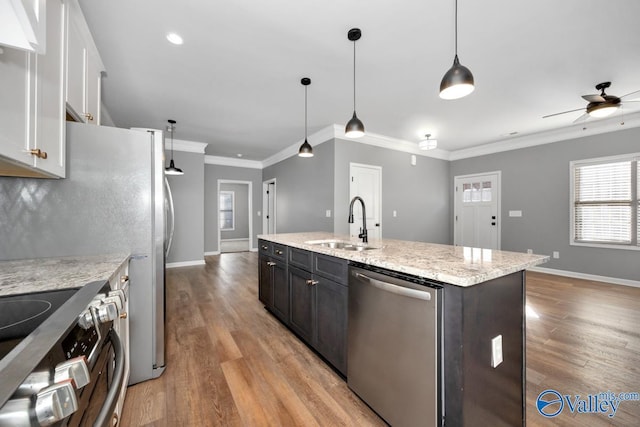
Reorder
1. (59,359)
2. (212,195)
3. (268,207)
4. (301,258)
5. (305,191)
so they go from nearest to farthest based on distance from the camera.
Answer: (59,359) < (301,258) < (305,191) < (212,195) < (268,207)

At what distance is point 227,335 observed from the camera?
2.33 metres

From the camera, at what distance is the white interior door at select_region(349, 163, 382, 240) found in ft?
15.1

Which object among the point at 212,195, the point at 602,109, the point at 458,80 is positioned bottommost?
the point at 212,195

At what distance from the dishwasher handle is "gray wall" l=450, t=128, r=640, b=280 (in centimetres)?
521

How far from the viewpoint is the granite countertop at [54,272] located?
0.92 metres

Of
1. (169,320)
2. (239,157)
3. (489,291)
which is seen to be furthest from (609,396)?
(239,157)

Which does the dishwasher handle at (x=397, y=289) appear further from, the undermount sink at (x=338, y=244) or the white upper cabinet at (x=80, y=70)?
the white upper cabinet at (x=80, y=70)

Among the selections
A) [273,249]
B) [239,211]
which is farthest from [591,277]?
[239,211]

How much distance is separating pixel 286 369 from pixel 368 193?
357 cm

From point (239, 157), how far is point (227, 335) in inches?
210

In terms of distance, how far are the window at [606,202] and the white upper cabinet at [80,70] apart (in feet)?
22.2

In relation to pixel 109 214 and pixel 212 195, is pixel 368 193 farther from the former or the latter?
pixel 212 195

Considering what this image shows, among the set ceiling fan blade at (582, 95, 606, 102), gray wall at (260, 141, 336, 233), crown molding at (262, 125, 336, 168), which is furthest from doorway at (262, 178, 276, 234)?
ceiling fan blade at (582, 95, 606, 102)

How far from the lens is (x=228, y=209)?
31.9 ft
